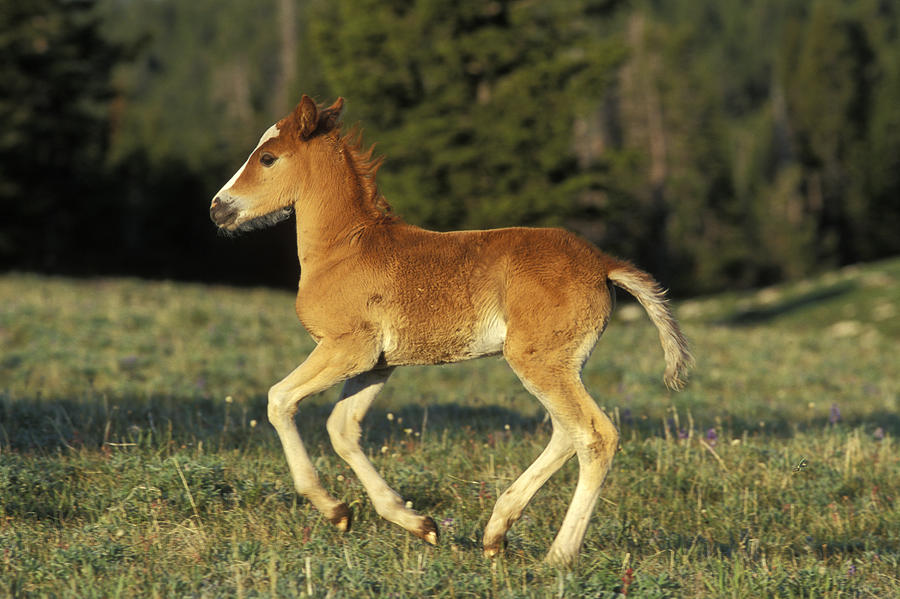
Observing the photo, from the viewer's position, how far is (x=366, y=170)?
602 cm

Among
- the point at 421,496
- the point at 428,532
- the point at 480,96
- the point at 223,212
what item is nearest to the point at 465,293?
the point at 428,532

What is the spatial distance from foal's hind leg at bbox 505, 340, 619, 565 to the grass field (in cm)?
21

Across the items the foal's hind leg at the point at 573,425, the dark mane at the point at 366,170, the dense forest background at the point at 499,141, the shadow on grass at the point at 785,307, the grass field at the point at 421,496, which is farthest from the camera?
the shadow on grass at the point at 785,307

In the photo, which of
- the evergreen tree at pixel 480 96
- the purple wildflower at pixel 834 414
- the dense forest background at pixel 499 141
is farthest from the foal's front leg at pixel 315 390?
the evergreen tree at pixel 480 96

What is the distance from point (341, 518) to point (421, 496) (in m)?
1.19

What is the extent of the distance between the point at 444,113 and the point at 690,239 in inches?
1448

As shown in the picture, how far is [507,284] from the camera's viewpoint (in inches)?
215

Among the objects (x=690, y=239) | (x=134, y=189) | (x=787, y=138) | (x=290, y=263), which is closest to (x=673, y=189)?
(x=690, y=239)

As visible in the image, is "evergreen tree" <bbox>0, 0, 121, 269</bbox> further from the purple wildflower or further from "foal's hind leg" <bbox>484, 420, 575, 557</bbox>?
"foal's hind leg" <bbox>484, 420, 575, 557</bbox>

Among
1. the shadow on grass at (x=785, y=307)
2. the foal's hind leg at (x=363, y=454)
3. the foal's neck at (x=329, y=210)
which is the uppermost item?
the foal's neck at (x=329, y=210)

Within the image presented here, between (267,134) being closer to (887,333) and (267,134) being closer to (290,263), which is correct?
(887,333)

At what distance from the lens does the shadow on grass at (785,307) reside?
3444 cm

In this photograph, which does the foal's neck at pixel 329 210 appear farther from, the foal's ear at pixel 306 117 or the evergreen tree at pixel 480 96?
the evergreen tree at pixel 480 96

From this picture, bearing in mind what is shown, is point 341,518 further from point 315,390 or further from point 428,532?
point 315,390
